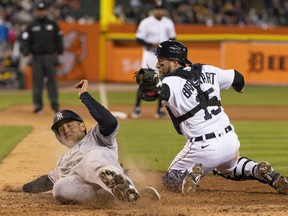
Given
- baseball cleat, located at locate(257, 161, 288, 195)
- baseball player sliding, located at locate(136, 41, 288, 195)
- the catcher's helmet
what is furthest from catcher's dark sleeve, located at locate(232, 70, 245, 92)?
baseball cleat, located at locate(257, 161, 288, 195)

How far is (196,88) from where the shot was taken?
280 inches

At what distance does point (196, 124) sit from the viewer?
714cm

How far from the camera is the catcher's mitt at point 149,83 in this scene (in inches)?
262

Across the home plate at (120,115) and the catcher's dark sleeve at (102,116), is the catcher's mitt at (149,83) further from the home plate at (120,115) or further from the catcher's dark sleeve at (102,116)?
the home plate at (120,115)

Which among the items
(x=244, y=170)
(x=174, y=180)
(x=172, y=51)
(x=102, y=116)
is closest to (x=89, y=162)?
(x=102, y=116)

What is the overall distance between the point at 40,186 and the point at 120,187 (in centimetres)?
144

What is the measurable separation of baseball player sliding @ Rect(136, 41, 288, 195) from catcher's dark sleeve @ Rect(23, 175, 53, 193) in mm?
1133

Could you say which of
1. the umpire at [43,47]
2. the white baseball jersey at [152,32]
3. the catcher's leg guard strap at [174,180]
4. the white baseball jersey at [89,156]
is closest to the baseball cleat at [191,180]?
the catcher's leg guard strap at [174,180]

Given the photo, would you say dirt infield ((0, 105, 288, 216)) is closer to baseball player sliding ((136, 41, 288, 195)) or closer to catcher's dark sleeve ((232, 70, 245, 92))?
baseball player sliding ((136, 41, 288, 195))

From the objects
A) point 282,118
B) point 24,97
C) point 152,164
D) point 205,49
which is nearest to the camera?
point 152,164

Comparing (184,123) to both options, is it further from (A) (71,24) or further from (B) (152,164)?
(A) (71,24)

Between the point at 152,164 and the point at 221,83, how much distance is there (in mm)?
2193

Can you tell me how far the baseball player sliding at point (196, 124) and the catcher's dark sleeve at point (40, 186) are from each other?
1133mm

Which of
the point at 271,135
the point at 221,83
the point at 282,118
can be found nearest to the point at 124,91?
the point at 282,118
